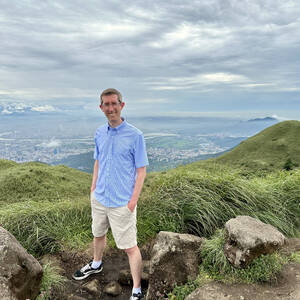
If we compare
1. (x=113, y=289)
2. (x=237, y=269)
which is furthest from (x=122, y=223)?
(x=237, y=269)

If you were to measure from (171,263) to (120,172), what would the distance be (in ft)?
6.24

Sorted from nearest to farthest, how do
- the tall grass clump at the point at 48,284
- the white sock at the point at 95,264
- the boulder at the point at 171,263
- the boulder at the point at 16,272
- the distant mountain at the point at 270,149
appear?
the boulder at the point at 16,272 → the tall grass clump at the point at 48,284 → the boulder at the point at 171,263 → the white sock at the point at 95,264 → the distant mountain at the point at 270,149

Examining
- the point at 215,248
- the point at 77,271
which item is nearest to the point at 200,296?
the point at 215,248

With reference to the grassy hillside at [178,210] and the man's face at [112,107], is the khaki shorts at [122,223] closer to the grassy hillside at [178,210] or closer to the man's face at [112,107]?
the man's face at [112,107]

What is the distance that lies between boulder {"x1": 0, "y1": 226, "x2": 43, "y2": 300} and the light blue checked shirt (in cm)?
144

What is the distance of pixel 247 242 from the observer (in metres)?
4.30

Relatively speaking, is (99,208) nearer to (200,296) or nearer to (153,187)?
(200,296)

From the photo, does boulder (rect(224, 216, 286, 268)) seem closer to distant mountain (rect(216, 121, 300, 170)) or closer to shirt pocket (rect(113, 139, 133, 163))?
shirt pocket (rect(113, 139, 133, 163))

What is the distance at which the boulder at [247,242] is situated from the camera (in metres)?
4.30

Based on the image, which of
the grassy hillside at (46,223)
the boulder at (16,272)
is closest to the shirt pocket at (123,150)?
the boulder at (16,272)

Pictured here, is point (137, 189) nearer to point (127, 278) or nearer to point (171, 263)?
point (171, 263)

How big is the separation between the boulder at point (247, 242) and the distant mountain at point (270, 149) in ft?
30.7

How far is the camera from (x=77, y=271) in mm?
5305

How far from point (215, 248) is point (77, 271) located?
8.98 feet
